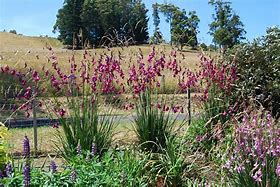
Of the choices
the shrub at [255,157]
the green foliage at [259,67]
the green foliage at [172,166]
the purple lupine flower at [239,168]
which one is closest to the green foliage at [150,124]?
the green foliage at [172,166]

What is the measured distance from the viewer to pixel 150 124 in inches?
256

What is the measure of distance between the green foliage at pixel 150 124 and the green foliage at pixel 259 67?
3.06 m

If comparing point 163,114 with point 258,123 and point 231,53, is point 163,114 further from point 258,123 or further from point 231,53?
point 231,53

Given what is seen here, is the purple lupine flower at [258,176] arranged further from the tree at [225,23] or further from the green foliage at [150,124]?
the tree at [225,23]

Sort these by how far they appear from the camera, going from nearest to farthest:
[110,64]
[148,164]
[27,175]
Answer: [27,175]
[148,164]
[110,64]

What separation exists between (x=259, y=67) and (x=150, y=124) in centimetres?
407

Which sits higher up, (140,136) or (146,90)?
(146,90)

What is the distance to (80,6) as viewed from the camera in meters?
66.6

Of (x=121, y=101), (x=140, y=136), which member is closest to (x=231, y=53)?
(x=121, y=101)

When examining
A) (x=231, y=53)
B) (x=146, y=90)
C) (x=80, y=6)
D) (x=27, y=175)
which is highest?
(x=80, y=6)

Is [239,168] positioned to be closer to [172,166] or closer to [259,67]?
[172,166]

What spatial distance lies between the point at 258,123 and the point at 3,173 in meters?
2.46

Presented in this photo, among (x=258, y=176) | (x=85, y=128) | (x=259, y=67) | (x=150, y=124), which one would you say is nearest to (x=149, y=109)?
(x=150, y=124)

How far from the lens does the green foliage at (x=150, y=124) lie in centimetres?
642
